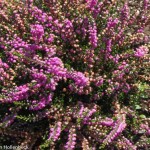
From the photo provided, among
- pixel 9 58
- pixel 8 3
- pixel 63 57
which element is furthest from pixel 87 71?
pixel 8 3

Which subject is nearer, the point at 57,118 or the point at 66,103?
the point at 57,118

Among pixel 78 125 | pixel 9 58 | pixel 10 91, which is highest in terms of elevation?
pixel 9 58

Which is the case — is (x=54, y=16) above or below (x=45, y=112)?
above

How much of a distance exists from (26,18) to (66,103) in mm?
1447

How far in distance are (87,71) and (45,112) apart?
0.83 metres

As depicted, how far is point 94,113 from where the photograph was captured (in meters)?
4.21

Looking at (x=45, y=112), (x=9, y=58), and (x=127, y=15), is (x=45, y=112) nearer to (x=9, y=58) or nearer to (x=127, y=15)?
(x=9, y=58)

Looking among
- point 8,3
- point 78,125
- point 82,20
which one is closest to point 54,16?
point 82,20

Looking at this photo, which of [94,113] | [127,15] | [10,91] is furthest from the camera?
[127,15]

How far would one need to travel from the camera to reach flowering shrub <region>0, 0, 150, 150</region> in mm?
3941

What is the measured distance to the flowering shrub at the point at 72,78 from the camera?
3941mm

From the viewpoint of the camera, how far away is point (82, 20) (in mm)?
4461

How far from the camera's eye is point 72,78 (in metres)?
3.98

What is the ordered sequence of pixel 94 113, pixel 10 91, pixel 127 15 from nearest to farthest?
1. pixel 10 91
2. pixel 94 113
3. pixel 127 15
